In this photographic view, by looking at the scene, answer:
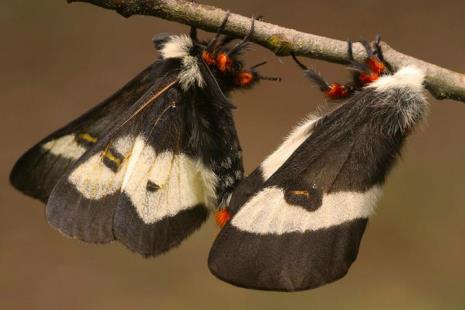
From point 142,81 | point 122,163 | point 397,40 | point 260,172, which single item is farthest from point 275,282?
point 397,40

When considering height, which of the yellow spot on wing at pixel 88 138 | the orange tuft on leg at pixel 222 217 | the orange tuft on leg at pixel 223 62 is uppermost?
the orange tuft on leg at pixel 223 62

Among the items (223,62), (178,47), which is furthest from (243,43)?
(178,47)

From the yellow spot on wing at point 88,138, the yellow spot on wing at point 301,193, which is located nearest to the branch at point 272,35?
the yellow spot on wing at point 301,193

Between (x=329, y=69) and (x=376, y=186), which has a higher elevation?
(x=376, y=186)

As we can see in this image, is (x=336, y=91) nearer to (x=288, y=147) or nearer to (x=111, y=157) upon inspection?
(x=288, y=147)

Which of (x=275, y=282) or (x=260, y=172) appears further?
(x=260, y=172)

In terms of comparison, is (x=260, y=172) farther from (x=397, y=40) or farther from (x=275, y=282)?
(x=397, y=40)

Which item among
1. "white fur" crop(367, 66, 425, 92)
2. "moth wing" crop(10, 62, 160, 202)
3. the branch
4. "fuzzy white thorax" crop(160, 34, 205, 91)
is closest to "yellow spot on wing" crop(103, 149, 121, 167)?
"moth wing" crop(10, 62, 160, 202)

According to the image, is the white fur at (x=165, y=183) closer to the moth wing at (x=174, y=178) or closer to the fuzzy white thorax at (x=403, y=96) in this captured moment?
the moth wing at (x=174, y=178)
